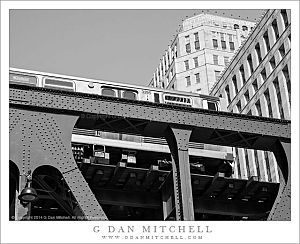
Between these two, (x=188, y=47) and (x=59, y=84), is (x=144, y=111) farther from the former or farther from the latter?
(x=188, y=47)

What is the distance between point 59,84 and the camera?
1009 inches

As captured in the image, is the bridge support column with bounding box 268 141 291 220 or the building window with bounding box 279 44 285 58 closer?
the bridge support column with bounding box 268 141 291 220

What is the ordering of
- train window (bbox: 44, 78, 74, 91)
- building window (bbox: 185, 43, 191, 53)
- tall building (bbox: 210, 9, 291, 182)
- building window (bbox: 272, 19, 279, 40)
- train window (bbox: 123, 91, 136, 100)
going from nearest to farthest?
train window (bbox: 44, 78, 74, 91)
train window (bbox: 123, 91, 136, 100)
tall building (bbox: 210, 9, 291, 182)
building window (bbox: 272, 19, 279, 40)
building window (bbox: 185, 43, 191, 53)

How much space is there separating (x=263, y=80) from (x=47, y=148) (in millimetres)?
43433

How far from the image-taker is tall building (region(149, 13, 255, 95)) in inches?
3435

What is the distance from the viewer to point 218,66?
87562 millimetres

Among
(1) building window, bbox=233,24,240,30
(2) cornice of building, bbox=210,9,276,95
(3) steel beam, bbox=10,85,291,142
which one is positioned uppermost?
(1) building window, bbox=233,24,240,30

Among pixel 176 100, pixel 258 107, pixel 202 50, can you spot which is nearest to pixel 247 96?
pixel 258 107

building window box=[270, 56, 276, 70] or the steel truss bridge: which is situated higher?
building window box=[270, 56, 276, 70]

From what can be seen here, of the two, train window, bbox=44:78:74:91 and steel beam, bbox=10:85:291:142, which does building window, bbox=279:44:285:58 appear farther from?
steel beam, bbox=10:85:291:142

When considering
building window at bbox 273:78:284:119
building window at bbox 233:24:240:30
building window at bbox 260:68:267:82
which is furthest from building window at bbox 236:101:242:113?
building window at bbox 233:24:240:30

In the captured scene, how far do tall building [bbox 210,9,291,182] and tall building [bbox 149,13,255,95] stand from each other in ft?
67.2

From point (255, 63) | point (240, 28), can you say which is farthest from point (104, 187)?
point (240, 28)
